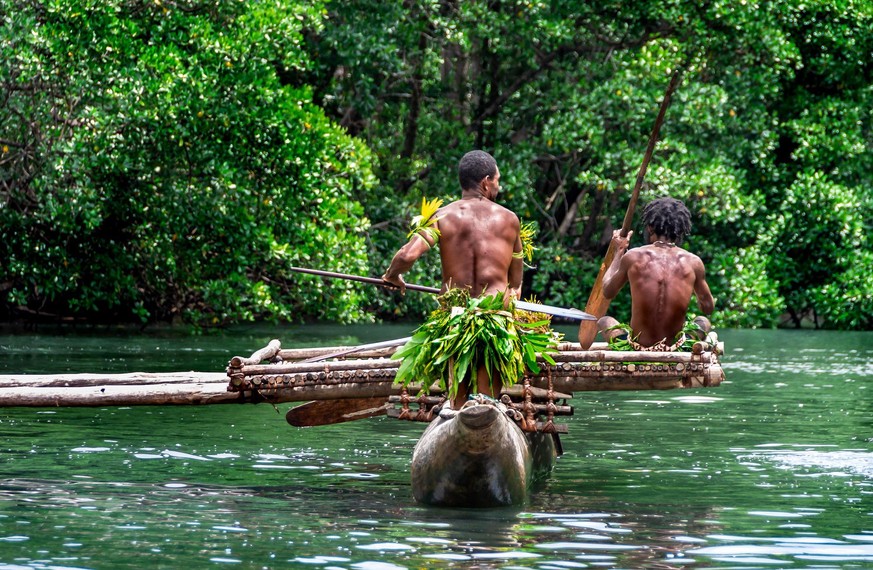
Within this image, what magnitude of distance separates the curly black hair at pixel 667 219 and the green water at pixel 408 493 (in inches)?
62.0

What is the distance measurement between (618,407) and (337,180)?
27.6 ft

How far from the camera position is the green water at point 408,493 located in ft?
23.5

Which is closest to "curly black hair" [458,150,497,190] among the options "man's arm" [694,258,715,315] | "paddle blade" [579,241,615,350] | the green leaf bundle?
the green leaf bundle

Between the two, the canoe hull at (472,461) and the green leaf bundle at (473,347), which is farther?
the green leaf bundle at (473,347)

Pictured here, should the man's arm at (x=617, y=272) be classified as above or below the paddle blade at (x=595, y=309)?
above

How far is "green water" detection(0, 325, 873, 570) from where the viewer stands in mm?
7156

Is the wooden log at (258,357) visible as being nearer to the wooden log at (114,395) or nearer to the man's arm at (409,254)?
the wooden log at (114,395)

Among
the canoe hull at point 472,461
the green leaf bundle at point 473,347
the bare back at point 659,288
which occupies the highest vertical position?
the bare back at point 659,288

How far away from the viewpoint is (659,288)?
1016 centimetres

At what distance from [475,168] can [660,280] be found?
163 centimetres

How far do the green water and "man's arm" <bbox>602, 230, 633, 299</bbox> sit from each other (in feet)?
3.92

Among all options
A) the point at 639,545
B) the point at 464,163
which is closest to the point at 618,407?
the point at 464,163

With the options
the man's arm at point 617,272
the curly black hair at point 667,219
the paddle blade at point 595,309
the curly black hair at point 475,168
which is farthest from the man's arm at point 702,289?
the curly black hair at point 475,168

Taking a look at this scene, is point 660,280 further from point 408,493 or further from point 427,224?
point 408,493
